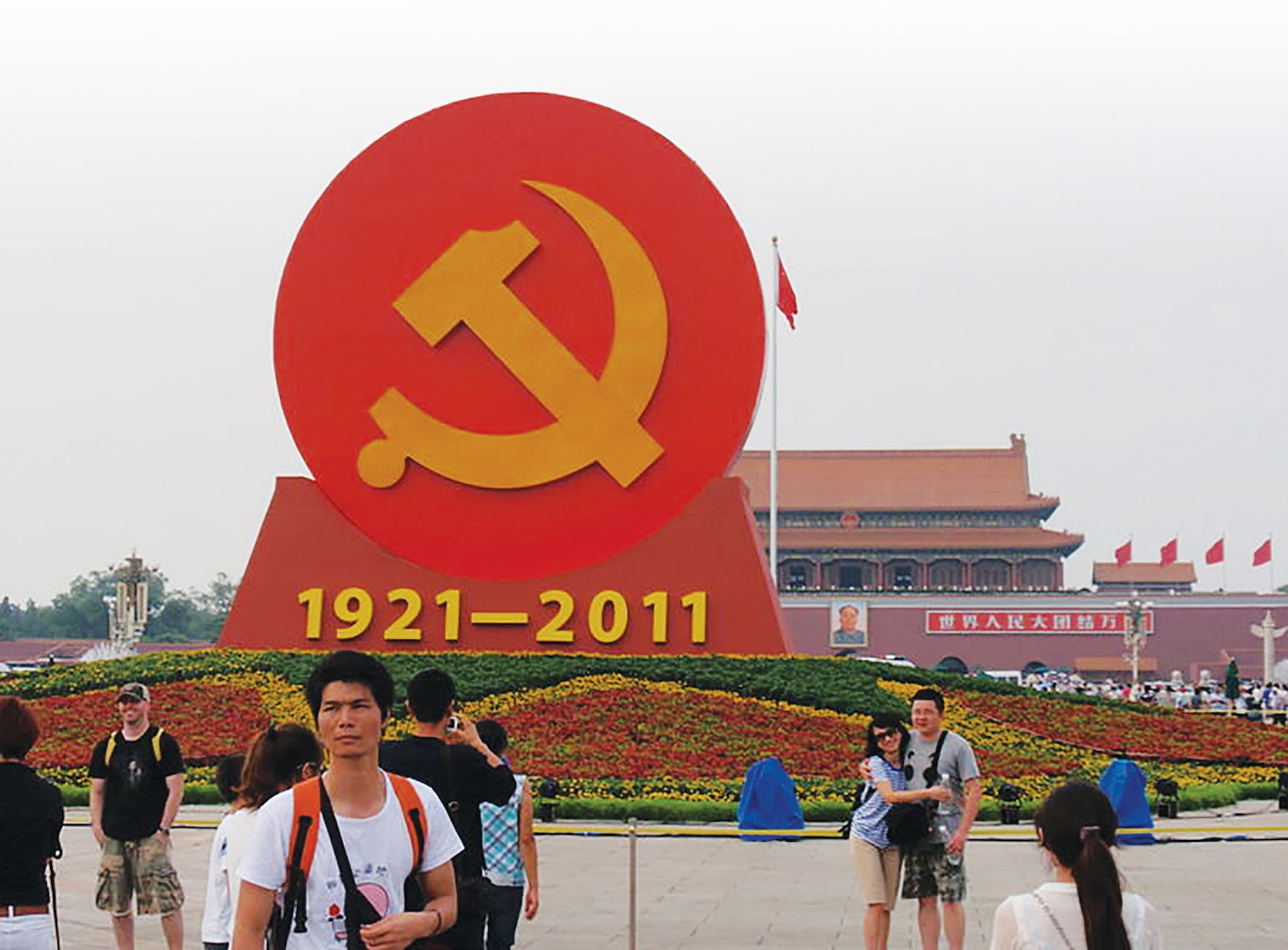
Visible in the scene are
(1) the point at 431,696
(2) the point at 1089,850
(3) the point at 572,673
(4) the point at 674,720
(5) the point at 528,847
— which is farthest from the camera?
(3) the point at 572,673

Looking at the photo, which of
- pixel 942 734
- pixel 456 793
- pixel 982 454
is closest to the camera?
pixel 456 793

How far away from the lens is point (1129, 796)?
11883mm

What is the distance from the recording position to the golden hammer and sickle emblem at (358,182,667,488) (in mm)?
17953

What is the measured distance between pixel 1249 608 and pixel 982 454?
8624 mm

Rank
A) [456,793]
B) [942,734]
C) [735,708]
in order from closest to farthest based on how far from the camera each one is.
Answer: [456,793]
[942,734]
[735,708]

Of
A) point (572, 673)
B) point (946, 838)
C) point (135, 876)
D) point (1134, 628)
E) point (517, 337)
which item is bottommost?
point (135, 876)

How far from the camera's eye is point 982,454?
5059cm

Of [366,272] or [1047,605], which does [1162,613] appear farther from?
[366,272]

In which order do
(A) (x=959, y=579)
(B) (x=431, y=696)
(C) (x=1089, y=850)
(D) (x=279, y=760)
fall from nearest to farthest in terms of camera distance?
1. (C) (x=1089, y=850)
2. (D) (x=279, y=760)
3. (B) (x=431, y=696)
4. (A) (x=959, y=579)

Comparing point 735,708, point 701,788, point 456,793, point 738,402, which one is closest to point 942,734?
point 456,793

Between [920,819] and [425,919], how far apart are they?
3.88 m

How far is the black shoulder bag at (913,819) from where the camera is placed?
6.76 metres

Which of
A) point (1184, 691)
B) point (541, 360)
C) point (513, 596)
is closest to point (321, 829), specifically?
point (541, 360)

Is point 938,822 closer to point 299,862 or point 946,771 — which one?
point 946,771
